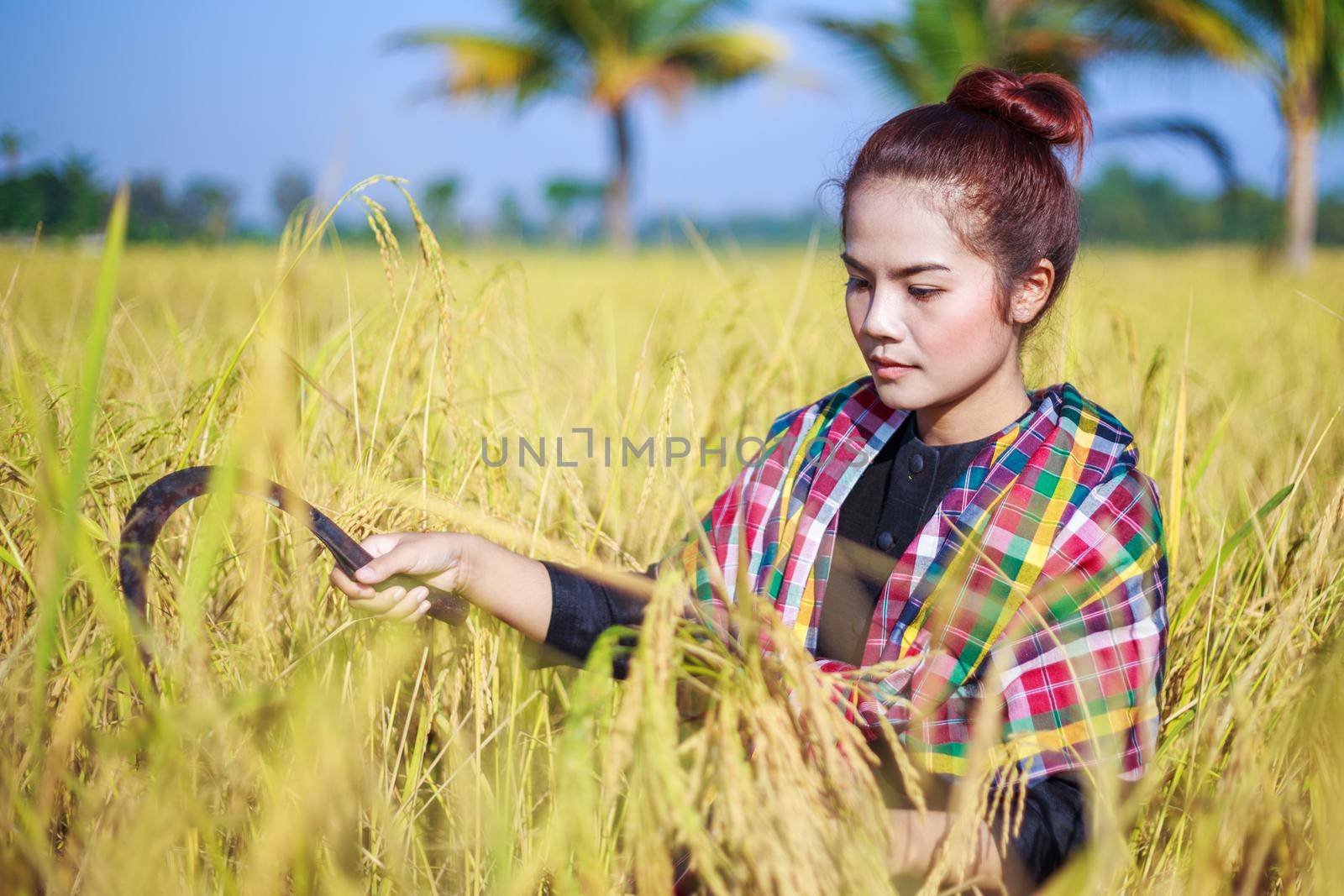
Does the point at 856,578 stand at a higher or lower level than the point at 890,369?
lower

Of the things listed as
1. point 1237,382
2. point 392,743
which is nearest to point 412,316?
point 392,743

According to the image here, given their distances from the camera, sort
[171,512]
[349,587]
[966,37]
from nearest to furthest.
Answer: [171,512], [349,587], [966,37]

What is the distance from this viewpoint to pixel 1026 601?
738mm

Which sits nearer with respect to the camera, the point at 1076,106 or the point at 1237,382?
the point at 1076,106

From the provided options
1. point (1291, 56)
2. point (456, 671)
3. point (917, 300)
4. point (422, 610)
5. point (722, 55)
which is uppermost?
point (722, 55)

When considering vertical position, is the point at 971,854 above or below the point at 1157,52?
below

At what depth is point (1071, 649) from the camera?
0.77m

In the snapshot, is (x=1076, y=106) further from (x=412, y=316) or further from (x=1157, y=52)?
(x=1157, y=52)

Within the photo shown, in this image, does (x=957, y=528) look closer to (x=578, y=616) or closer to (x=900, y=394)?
(x=900, y=394)

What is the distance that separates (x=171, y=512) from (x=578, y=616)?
411 mm

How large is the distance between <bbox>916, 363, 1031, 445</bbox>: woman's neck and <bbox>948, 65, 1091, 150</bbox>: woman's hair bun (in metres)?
0.26

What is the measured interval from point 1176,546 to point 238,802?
1.10 metres

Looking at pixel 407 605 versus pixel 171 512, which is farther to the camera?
pixel 407 605

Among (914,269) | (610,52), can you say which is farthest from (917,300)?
(610,52)
